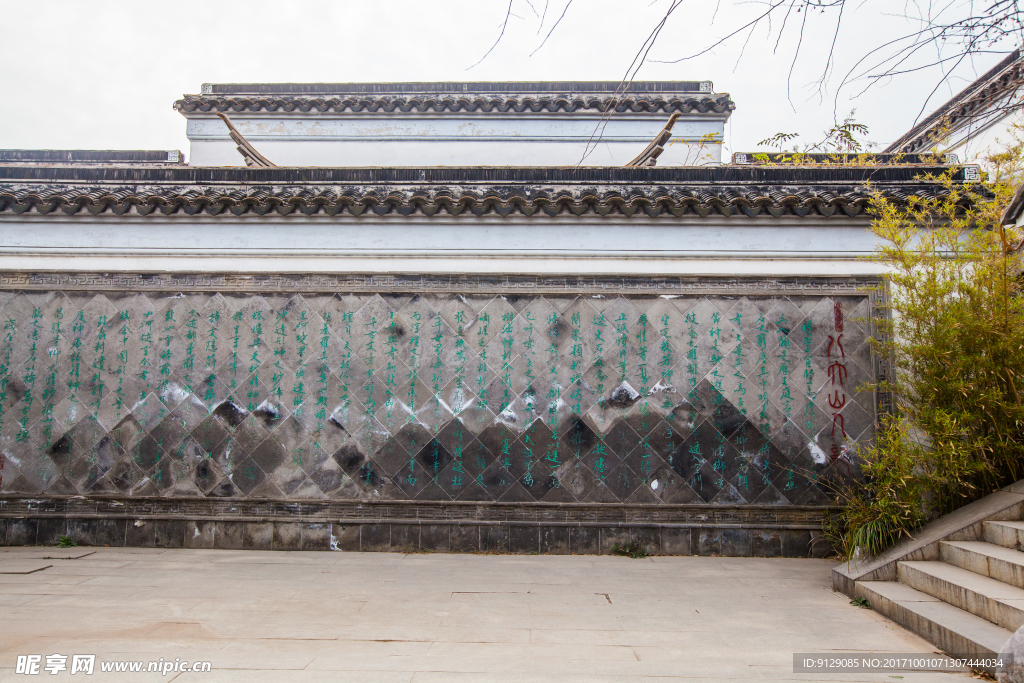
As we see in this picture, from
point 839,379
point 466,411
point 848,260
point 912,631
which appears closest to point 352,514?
point 466,411

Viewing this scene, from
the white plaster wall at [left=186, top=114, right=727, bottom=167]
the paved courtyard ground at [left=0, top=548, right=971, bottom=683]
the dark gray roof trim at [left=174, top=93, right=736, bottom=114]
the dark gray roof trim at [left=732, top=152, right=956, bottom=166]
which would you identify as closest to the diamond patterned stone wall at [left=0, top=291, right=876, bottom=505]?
the paved courtyard ground at [left=0, top=548, right=971, bottom=683]

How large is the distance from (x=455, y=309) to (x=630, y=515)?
2.42 m

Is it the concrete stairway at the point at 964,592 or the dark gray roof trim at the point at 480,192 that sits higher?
the dark gray roof trim at the point at 480,192

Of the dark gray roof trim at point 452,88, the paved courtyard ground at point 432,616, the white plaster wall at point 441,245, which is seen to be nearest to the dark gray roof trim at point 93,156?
the dark gray roof trim at point 452,88

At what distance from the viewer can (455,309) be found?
561cm

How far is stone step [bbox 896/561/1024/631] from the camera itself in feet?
10.2

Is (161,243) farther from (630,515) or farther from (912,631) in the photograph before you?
(912,631)

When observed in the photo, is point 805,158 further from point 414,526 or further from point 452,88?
point 414,526

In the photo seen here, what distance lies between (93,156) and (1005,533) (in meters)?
11.6

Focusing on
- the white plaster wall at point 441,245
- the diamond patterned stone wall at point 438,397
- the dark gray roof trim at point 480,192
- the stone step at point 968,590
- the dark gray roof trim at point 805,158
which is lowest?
the stone step at point 968,590

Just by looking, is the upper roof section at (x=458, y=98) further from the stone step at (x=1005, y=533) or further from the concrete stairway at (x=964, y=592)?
the concrete stairway at (x=964, y=592)

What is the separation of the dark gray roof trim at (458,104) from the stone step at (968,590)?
7.30 metres

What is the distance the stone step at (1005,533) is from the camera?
369 cm

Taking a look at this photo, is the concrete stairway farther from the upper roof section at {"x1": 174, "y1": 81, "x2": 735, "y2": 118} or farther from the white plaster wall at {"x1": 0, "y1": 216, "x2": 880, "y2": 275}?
the upper roof section at {"x1": 174, "y1": 81, "x2": 735, "y2": 118}
